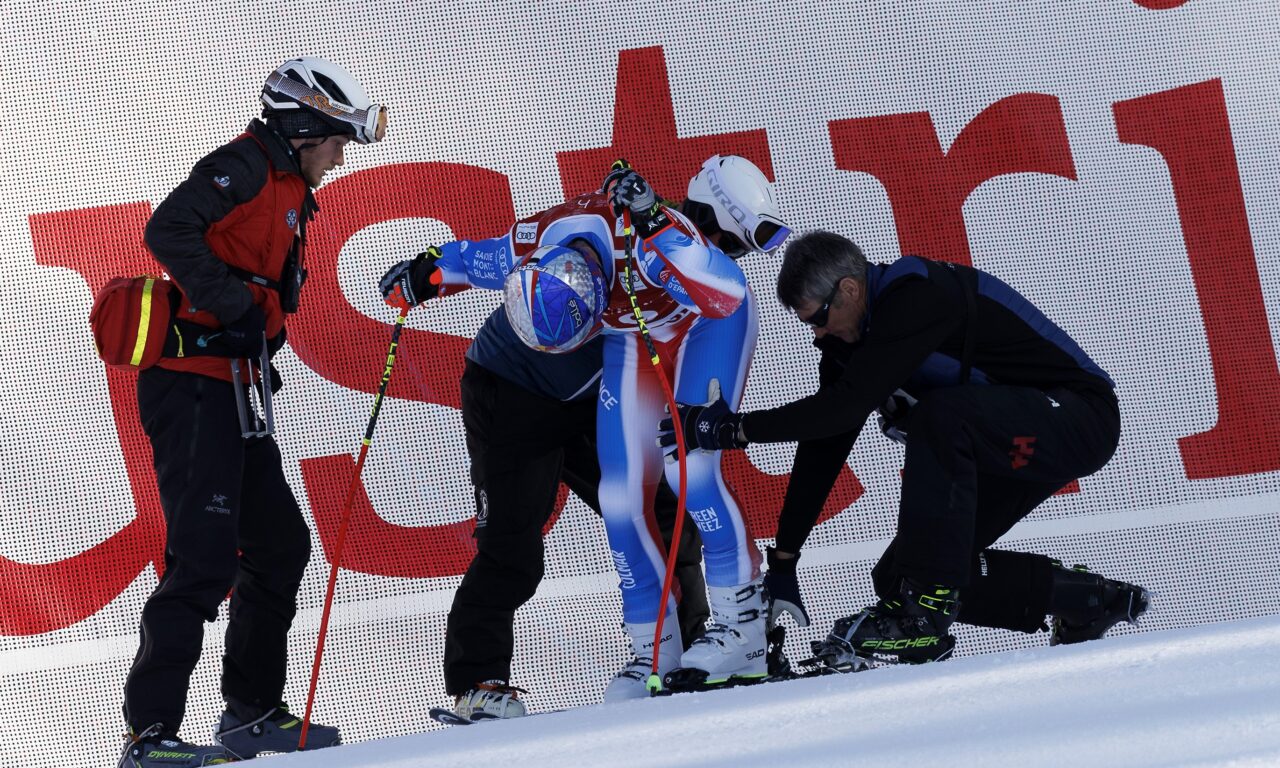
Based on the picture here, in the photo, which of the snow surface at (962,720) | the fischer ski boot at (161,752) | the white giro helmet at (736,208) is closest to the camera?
the snow surface at (962,720)

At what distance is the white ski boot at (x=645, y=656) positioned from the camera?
2510 millimetres

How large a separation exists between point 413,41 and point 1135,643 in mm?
2719

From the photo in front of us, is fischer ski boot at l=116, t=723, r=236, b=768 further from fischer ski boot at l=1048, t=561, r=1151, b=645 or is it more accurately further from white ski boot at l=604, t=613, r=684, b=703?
fischer ski boot at l=1048, t=561, r=1151, b=645

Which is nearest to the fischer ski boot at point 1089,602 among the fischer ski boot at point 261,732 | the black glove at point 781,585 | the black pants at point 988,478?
the black pants at point 988,478

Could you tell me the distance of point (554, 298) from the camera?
7.72 feet

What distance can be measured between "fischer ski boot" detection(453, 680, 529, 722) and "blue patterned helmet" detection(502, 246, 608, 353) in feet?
2.41

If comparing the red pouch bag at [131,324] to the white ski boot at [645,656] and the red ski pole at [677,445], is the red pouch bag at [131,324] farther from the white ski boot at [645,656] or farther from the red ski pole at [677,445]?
the white ski boot at [645,656]

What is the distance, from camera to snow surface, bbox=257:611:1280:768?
1.45 metres

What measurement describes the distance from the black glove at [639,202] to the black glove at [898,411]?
596mm

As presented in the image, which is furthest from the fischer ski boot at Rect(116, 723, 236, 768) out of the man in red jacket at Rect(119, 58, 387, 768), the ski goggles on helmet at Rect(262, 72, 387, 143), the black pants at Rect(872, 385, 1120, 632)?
the black pants at Rect(872, 385, 1120, 632)

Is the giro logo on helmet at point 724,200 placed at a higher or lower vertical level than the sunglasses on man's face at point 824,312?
higher

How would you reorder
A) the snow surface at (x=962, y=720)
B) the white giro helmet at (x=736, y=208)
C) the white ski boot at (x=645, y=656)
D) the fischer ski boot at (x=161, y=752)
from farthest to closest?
the white giro helmet at (x=736, y=208), the white ski boot at (x=645, y=656), the fischer ski boot at (x=161, y=752), the snow surface at (x=962, y=720)

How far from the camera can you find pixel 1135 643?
1.94 m

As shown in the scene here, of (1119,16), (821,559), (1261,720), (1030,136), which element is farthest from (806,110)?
(1261,720)
